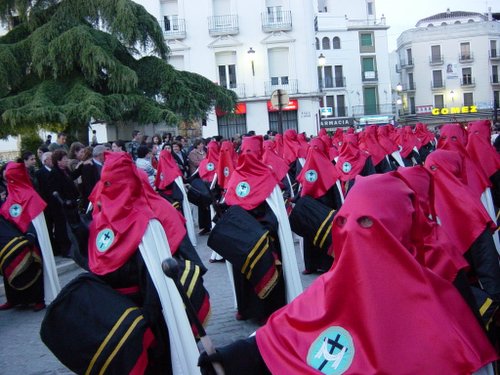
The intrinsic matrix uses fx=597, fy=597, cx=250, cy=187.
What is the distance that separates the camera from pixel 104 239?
171 inches

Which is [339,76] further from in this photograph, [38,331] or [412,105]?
[38,331]

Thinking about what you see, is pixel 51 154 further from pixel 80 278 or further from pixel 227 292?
pixel 80 278

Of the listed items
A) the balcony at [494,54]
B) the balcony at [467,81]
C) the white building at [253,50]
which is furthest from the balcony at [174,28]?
the balcony at [494,54]

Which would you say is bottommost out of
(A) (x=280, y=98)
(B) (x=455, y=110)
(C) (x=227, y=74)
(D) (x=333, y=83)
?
(A) (x=280, y=98)

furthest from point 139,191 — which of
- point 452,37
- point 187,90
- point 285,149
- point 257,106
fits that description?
point 452,37

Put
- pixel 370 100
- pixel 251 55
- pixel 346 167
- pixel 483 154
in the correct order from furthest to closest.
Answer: pixel 370 100 < pixel 251 55 < pixel 346 167 < pixel 483 154

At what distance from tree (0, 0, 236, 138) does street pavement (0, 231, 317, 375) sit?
8846mm

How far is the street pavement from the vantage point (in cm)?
590

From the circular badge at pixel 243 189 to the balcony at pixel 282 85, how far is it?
91.8ft

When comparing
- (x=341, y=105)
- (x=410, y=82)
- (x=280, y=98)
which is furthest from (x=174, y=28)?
(x=410, y=82)

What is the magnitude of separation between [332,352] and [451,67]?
197ft

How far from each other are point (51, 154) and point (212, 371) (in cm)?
861

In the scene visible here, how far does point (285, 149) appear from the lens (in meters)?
13.2

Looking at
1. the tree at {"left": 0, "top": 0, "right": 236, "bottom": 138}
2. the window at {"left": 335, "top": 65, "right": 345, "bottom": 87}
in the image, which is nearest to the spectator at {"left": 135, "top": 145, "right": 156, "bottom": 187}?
the tree at {"left": 0, "top": 0, "right": 236, "bottom": 138}
